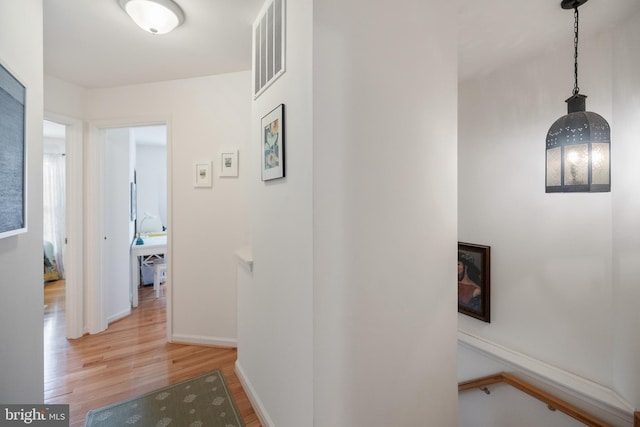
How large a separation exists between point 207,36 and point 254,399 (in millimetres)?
2562

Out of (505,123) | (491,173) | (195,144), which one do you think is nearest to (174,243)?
(195,144)

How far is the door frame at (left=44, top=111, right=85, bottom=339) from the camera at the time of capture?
2.83 meters

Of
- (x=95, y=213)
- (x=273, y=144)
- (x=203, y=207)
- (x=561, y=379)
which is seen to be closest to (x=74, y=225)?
(x=95, y=213)

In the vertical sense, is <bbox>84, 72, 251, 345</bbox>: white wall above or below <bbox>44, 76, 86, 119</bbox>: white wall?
below

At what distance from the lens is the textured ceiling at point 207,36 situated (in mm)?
1664

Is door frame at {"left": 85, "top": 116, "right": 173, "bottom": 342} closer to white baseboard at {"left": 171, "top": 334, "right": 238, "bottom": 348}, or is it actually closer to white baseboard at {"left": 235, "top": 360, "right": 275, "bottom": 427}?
white baseboard at {"left": 171, "top": 334, "right": 238, "bottom": 348}

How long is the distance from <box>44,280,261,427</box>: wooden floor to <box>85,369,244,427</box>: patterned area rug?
2.7 inches

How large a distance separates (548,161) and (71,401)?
3375 mm

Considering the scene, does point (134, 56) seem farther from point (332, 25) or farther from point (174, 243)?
point (332, 25)

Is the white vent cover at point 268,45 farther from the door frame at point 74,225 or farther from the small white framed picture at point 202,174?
the door frame at point 74,225

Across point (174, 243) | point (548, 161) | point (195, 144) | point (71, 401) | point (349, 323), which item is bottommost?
point (71, 401)

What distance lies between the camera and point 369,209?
1.26 metres

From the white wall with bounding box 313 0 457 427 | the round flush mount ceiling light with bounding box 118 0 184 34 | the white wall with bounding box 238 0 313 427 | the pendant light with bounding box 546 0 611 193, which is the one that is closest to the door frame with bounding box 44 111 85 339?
the round flush mount ceiling light with bounding box 118 0 184 34

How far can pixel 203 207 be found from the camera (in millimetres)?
2783
